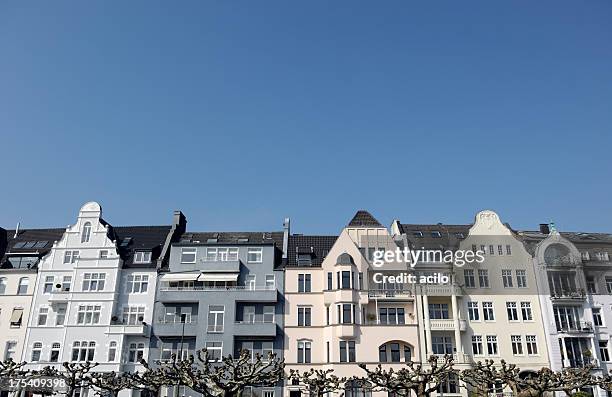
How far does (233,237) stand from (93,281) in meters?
14.9

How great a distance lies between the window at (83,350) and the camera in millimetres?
51094

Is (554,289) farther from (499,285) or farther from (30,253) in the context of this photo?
(30,253)

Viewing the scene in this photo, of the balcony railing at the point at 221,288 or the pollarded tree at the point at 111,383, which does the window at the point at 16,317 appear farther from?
the balcony railing at the point at 221,288

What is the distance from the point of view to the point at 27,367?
50.7m

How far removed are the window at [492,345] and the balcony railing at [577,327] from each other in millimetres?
6181

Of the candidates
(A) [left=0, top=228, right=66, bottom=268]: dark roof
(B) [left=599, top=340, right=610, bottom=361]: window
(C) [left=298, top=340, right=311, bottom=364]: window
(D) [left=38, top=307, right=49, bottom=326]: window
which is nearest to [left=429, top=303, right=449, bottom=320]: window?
(C) [left=298, top=340, right=311, bottom=364]: window

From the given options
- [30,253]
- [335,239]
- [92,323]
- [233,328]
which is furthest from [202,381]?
[30,253]

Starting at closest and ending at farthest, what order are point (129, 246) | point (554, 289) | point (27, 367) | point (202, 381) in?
point (202, 381)
point (27, 367)
point (554, 289)
point (129, 246)

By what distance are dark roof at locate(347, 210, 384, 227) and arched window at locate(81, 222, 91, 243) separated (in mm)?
27256

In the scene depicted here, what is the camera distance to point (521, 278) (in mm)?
55062

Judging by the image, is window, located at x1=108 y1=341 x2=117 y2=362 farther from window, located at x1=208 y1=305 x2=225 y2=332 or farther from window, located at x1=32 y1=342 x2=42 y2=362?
window, located at x1=208 y1=305 x2=225 y2=332

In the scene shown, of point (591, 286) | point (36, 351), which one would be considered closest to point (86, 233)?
point (36, 351)

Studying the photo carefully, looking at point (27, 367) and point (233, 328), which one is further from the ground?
point (233, 328)

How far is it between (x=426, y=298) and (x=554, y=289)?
42.3ft
